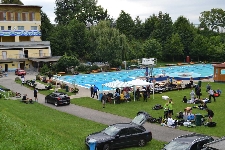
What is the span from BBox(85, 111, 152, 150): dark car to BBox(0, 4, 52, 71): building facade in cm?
4286

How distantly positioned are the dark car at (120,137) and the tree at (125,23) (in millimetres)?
66282

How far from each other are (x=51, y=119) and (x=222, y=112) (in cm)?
1266

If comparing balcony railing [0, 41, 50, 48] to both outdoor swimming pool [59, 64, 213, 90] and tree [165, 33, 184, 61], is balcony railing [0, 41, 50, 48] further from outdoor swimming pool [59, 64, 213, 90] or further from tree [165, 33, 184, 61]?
tree [165, 33, 184, 61]

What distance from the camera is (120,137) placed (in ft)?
52.4

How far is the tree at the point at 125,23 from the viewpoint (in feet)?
269

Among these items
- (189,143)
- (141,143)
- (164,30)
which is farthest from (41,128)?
(164,30)

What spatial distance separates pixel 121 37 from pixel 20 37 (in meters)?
21.9

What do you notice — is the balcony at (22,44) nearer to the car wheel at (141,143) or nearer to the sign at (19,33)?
the sign at (19,33)

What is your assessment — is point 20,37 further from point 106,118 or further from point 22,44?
point 106,118

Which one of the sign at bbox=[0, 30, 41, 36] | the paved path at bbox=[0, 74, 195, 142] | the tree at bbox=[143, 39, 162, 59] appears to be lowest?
the paved path at bbox=[0, 74, 195, 142]

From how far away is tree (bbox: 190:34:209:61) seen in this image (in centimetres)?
6994

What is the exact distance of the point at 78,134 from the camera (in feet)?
60.8

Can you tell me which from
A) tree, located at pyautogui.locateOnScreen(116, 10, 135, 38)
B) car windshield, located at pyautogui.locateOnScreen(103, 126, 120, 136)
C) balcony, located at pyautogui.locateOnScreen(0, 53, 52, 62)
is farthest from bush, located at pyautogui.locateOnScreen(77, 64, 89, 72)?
car windshield, located at pyautogui.locateOnScreen(103, 126, 120, 136)

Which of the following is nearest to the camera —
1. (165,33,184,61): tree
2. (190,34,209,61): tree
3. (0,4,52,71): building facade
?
(0,4,52,71): building facade
